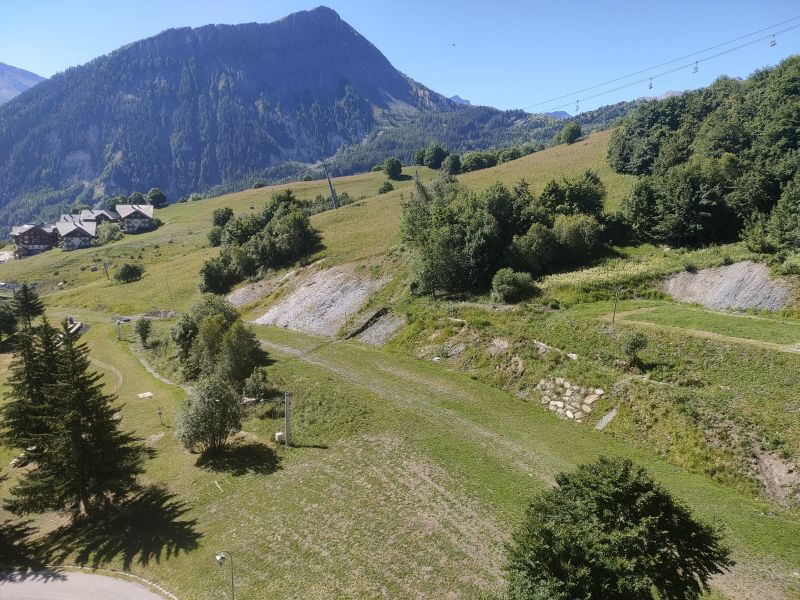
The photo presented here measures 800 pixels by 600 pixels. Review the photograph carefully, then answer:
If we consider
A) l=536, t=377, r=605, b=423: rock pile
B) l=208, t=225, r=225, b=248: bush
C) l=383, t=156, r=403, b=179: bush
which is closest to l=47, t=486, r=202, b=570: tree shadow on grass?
l=536, t=377, r=605, b=423: rock pile

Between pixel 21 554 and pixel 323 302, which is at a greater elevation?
pixel 323 302

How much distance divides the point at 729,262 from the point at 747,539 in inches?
1381

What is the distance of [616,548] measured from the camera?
14.2 meters

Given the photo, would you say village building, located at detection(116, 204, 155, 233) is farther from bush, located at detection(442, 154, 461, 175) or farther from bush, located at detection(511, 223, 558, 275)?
bush, located at detection(511, 223, 558, 275)

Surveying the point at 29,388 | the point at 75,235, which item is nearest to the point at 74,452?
the point at 29,388

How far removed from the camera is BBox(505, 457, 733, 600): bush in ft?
45.6

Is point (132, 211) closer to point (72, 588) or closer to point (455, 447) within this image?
point (72, 588)

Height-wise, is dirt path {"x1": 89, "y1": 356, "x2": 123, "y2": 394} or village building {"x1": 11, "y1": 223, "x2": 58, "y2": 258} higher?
village building {"x1": 11, "y1": 223, "x2": 58, "y2": 258}

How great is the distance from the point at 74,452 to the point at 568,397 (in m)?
34.3

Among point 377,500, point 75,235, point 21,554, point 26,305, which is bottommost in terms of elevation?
point 21,554

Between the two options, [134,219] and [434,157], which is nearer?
[134,219]

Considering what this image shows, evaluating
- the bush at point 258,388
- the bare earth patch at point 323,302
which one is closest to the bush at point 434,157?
the bare earth patch at point 323,302

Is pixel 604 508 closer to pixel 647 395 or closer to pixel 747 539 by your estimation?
pixel 747 539

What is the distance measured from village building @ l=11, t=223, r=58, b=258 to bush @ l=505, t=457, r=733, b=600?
668 ft
